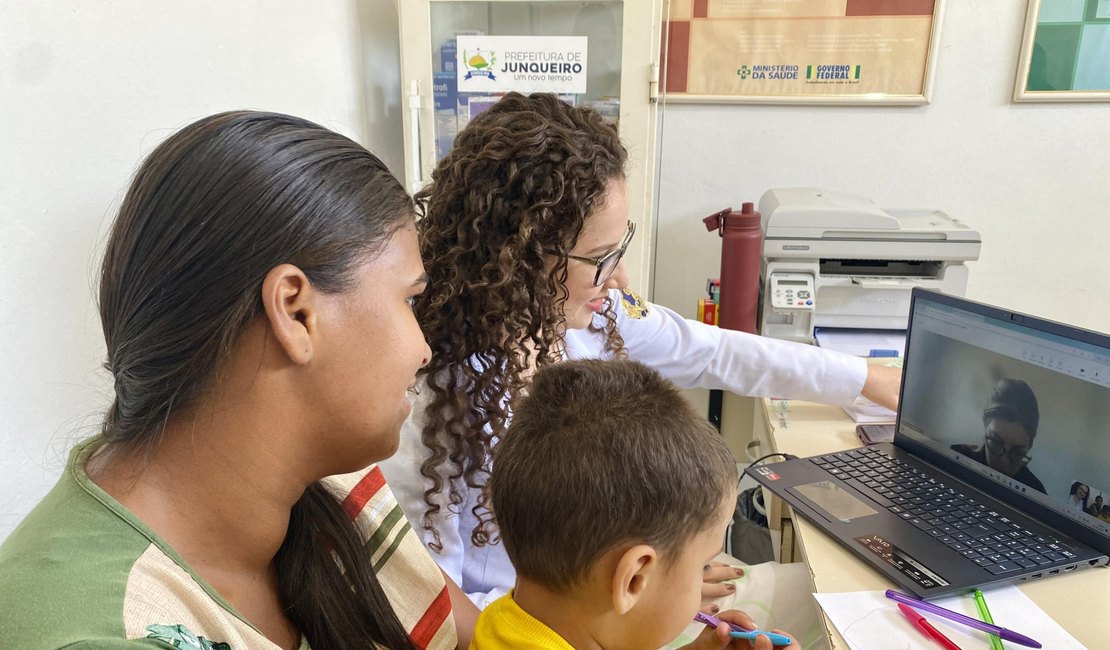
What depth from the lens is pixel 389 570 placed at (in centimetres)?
87

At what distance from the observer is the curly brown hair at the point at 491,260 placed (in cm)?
105

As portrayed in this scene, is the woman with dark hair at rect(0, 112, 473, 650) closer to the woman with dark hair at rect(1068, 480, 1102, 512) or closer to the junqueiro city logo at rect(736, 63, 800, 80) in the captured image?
the woman with dark hair at rect(1068, 480, 1102, 512)

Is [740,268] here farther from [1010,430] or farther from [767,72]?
[1010,430]

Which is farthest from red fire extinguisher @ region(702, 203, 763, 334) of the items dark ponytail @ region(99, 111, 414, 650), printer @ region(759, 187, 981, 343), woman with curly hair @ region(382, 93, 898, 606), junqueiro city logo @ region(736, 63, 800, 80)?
dark ponytail @ region(99, 111, 414, 650)

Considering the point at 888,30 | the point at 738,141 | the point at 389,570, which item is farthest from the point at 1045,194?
the point at 389,570

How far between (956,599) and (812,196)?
1.30 m

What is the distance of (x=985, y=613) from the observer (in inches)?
32.9

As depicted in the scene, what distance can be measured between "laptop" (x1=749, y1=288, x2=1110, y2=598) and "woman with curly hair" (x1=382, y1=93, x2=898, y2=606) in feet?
0.88

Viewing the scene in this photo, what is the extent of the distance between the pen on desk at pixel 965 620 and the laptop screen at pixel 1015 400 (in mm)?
248

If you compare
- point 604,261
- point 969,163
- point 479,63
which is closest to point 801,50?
point 969,163

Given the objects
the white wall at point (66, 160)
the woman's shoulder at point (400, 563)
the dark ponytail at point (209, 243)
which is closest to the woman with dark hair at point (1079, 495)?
the woman's shoulder at point (400, 563)

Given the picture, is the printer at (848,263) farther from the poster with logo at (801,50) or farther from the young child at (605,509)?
the young child at (605,509)

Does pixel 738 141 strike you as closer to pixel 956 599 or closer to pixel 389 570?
pixel 956 599

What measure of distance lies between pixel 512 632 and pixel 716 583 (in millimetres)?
522
